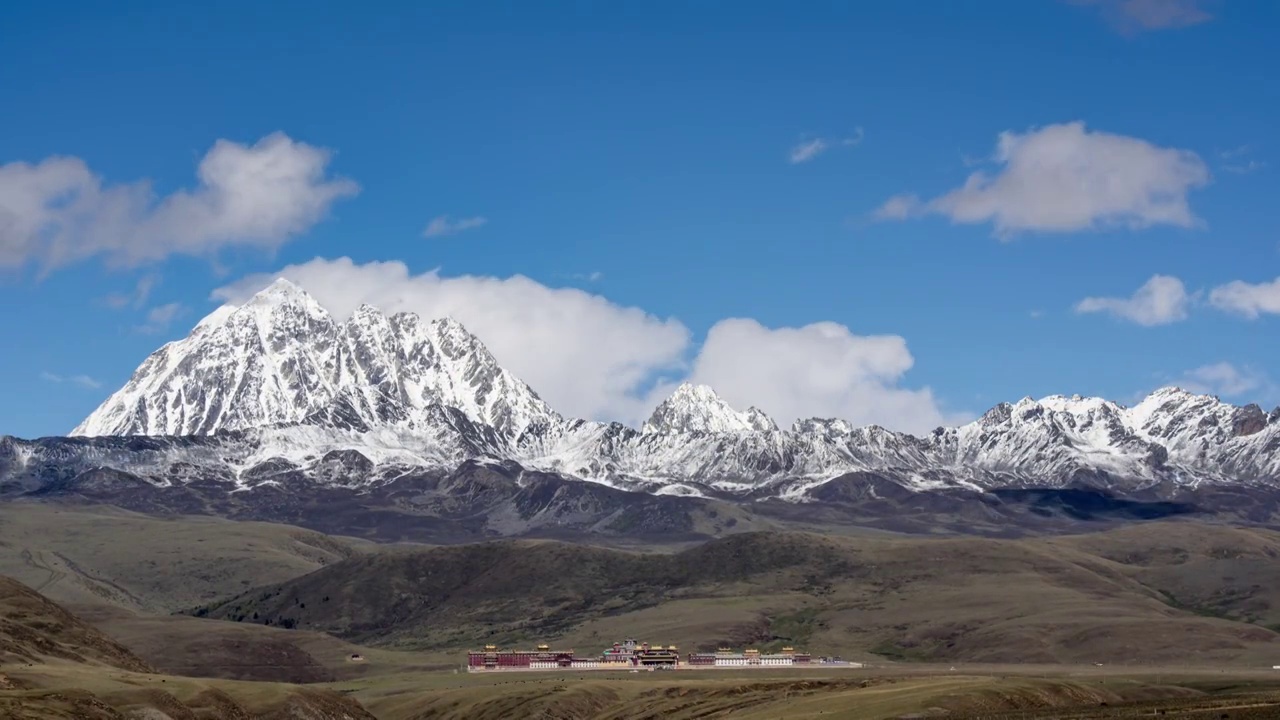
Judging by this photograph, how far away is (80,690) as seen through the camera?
19700 centimetres

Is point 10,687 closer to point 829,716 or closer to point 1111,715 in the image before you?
point 829,716

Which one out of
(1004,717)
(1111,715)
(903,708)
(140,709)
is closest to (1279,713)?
(1111,715)

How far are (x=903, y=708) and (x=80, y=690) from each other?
91083 millimetres

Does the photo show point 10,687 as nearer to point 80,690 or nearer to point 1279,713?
point 80,690

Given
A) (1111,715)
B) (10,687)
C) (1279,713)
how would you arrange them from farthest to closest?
1. (10,687)
2. (1111,715)
3. (1279,713)

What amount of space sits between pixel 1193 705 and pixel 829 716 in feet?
130

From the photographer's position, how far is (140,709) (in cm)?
19950

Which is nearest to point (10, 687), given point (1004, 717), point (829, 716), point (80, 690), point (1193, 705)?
point (80, 690)

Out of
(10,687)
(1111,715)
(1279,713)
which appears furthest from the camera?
(10,687)

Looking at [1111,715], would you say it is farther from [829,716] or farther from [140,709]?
[140,709]

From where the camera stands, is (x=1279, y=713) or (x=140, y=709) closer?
(x=1279, y=713)

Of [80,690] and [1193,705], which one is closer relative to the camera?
[1193,705]

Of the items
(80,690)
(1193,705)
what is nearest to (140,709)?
(80,690)

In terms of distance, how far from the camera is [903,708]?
196 meters
